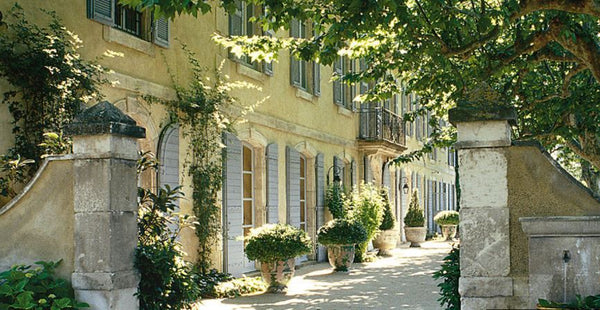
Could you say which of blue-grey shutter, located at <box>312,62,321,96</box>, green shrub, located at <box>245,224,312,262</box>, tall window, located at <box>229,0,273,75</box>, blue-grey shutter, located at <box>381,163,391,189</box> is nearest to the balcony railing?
blue-grey shutter, located at <box>381,163,391,189</box>

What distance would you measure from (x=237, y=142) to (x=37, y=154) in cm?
524

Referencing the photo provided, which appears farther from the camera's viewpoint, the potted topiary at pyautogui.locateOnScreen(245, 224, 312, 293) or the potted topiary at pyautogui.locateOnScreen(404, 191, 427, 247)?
the potted topiary at pyautogui.locateOnScreen(404, 191, 427, 247)

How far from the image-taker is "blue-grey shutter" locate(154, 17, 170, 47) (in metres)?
10.7

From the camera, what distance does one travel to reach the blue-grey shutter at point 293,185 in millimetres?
15672

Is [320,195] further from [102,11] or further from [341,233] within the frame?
[102,11]

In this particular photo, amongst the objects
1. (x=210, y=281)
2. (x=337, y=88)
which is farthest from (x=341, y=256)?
(x=337, y=88)

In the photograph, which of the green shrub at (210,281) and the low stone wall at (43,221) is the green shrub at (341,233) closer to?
the green shrub at (210,281)

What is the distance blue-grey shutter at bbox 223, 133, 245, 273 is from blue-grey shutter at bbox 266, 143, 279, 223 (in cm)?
117

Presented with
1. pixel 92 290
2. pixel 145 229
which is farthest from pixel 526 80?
pixel 92 290

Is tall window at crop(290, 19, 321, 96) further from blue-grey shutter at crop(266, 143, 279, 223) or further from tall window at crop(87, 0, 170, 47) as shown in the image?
tall window at crop(87, 0, 170, 47)

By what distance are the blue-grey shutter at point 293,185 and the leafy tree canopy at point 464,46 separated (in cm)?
305

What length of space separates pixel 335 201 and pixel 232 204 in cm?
535

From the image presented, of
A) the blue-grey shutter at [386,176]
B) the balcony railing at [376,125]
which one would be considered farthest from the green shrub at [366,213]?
the blue-grey shutter at [386,176]

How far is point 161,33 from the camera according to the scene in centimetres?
1091
